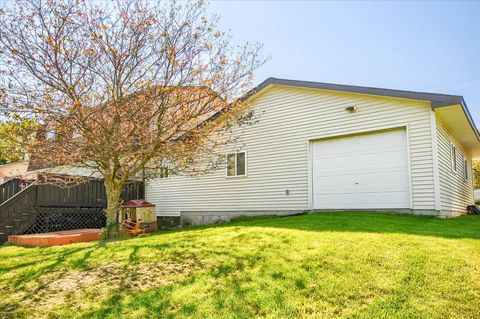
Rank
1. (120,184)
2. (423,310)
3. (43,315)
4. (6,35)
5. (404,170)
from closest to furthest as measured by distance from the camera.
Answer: (423,310) → (43,315) → (6,35) → (120,184) → (404,170)

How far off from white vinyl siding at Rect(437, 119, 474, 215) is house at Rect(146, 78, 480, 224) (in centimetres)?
3

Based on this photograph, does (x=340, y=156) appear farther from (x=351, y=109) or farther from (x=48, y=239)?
(x=48, y=239)

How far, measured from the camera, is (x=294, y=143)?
1127cm

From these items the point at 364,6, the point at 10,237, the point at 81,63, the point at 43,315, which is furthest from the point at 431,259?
the point at 10,237

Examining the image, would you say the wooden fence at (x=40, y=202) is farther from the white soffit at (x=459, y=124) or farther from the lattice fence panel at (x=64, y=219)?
the white soffit at (x=459, y=124)

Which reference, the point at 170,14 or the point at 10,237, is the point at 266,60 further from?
the point at 10,237

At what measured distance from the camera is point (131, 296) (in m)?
4.07

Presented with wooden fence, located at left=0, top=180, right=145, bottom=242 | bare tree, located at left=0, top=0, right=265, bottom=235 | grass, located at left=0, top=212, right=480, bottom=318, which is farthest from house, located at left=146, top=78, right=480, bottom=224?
bare tree, located at left=0, top=0, right=265, bottom=235

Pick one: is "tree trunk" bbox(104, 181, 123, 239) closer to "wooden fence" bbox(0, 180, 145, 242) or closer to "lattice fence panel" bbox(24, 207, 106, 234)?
"wooden fence" bbox(0, 180, 145, 242)

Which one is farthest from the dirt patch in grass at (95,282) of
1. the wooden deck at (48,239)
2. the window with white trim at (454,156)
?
the window with white trim at (454,156)

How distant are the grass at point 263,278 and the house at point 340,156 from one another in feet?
10.3

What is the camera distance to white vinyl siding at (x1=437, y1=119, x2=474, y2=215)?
949 cm

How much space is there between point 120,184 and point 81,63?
261cm

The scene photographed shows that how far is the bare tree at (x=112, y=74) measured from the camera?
21.4ft
